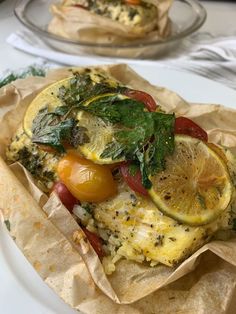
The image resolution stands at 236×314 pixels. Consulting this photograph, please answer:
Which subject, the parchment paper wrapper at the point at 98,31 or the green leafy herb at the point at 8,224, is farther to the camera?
the parchment paper wrapper at the point at 98,31

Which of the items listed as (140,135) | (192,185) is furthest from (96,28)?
(192,185)

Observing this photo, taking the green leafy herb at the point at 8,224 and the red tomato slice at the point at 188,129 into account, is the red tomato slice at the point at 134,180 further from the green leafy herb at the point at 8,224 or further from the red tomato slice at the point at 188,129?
the green leafy herb at the point at 8,224

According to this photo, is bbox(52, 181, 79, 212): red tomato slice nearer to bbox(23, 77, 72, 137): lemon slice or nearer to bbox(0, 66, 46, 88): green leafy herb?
bbox(23, 77, 72, 137): lemon slice

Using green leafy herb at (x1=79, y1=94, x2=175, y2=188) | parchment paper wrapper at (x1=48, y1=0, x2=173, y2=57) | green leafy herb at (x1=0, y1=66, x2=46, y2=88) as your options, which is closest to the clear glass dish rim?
parchment paper wrapper at (x1=48, y1=0, x2=173, y2=57)

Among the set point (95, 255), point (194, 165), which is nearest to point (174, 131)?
point (194, 165)

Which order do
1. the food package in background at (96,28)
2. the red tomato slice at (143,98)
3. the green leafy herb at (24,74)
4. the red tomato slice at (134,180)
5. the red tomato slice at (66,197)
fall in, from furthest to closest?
the food package in background at (96,28) → the green leafy herb at (24,74) → the red tomato slice at (143,98) → the red tomato slice at (66,197) → the red tomato slice at (134,180)

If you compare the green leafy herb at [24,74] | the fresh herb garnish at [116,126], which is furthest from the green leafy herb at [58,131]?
the green leafy herb at [24,74]

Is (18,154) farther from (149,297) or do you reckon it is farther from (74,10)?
(74,10)
